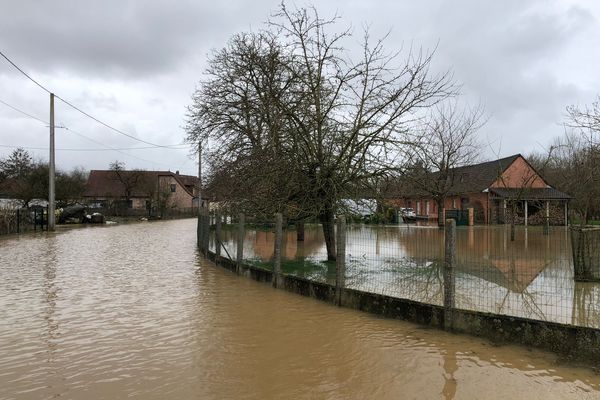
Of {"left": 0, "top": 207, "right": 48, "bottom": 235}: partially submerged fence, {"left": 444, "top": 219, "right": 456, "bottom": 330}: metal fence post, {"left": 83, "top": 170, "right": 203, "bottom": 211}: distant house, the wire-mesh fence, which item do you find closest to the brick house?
{"left": 83, "top": 170, "right": 203, "bottom": 211}: distant house

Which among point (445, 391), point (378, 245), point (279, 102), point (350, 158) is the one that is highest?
point (279, 102)

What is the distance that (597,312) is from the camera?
7832mm

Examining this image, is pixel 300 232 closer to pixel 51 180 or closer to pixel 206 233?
pixel 206 233

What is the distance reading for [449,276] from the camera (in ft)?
22.4

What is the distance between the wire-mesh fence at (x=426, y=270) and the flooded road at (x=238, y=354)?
173 cm

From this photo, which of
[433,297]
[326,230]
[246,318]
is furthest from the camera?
[326,230]

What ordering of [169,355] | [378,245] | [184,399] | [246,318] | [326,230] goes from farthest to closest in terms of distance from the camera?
1. [326,230]
2. [378,245]
3. [246,318]
4. [169,355]
5. [184,399]

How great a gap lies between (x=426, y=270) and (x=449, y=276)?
3990mm

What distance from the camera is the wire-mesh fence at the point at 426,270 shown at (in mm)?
8250

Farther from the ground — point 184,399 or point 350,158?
point 350,158

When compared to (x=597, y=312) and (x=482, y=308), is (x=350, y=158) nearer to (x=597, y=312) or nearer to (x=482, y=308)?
(x=482, y=308)

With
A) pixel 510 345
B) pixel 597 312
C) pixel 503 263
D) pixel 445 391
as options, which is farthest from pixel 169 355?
pixel 503 263

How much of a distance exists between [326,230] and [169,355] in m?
7.73

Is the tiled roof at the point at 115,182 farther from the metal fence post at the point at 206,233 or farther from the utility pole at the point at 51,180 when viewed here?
the metal fence post at the point at 206,233
